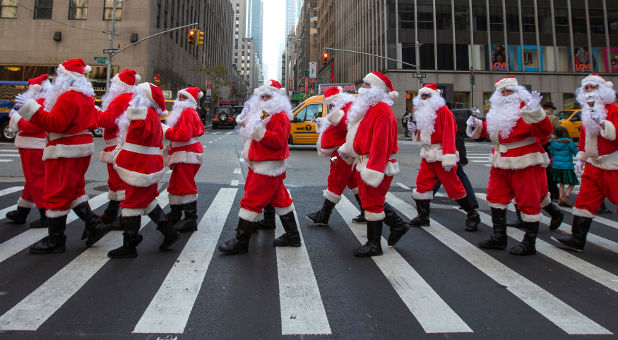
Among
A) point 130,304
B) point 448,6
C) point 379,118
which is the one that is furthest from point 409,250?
point 448,6

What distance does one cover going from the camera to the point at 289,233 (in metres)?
4.42

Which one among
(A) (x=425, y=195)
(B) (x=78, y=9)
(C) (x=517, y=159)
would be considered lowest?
(A) (x=425, y=195)

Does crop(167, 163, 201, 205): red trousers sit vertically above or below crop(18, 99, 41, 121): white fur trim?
below

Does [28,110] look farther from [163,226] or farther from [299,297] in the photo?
[299,297]

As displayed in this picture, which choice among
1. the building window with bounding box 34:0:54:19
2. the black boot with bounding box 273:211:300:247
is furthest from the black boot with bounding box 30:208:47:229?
the building window with bounding box 34:0:54:19

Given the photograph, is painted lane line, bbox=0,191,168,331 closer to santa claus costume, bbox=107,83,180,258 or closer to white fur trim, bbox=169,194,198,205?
santa claus costume, bbox=107,83,180,258

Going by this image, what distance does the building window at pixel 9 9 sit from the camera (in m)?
32.5

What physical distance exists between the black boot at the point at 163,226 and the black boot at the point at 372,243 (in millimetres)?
2009

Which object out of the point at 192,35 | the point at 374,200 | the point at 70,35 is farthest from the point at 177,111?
the point at 70,35

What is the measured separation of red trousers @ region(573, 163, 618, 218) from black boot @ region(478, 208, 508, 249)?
88 centimetres

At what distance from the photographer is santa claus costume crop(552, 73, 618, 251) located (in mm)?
4156

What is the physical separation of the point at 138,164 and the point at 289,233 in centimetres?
179

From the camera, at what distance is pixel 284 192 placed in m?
4.35

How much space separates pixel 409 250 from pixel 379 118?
1.62 metres
